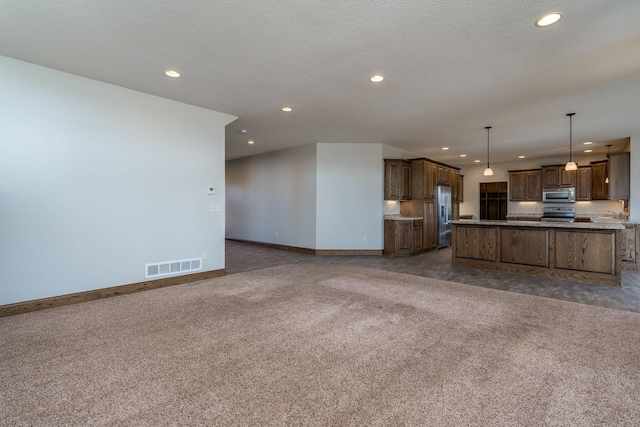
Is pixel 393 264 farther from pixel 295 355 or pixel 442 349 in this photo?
pixel 295 355

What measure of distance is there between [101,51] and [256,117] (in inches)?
98.0

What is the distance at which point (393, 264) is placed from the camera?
6.16 meters

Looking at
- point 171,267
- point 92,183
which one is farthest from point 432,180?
point 92,183

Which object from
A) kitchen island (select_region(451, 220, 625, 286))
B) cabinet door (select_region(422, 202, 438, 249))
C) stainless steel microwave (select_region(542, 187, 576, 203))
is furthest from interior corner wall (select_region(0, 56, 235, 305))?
stainless steel microwave (select_region(542, 187, 576, 203))

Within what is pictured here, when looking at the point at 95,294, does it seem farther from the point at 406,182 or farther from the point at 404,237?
the point at 406,182

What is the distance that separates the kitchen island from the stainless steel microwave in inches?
150

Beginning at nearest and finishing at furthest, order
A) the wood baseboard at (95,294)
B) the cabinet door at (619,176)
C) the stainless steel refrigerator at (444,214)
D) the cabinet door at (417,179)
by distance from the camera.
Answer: the wood baseboard at (95,294) → the cabinet door at (619,176) → the cabinet door at (417,179) → the stainless steel refrigerator at (444,214)

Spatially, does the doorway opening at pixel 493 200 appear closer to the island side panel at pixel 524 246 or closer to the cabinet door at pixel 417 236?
the cabinet door at pixel 417 236

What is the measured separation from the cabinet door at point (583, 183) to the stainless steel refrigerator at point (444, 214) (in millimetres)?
3387

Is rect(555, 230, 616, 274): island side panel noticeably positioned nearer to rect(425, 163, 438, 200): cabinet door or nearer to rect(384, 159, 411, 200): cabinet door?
rect(425, 163, 438, 200): cabinet door

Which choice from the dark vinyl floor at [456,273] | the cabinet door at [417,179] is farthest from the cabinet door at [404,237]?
the cabinet door at [417,179]

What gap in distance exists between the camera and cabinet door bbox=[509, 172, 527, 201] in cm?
924

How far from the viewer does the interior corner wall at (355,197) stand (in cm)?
739

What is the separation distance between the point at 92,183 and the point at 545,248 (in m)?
7.10
